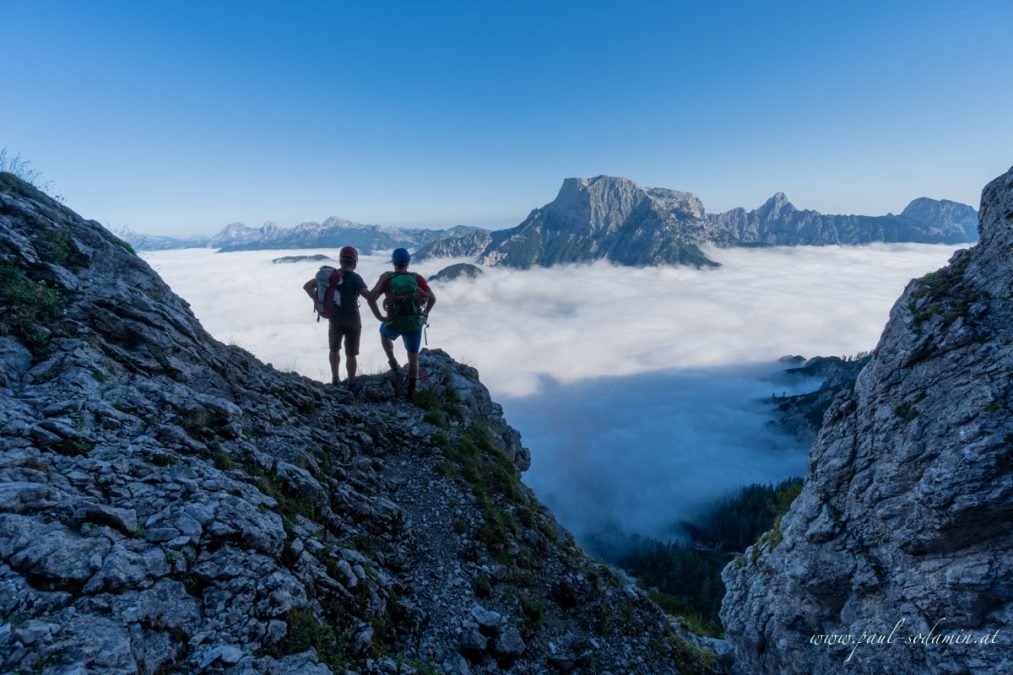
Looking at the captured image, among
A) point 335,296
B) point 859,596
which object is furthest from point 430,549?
point 859,596

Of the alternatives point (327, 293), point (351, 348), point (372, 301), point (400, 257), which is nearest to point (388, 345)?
point (351, 348)

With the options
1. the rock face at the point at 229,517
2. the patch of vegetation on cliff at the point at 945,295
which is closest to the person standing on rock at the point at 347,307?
the rock face at the point at 229,517

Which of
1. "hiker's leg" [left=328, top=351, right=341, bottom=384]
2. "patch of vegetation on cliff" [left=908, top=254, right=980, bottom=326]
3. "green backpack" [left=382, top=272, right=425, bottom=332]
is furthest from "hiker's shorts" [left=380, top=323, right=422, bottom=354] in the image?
"patch of vegetation on cliff" [left=908, top=254, right=980, bottom=326]

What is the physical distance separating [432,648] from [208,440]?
709 cm

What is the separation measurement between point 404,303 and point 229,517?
9302mm

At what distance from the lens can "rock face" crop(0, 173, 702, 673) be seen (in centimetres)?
615

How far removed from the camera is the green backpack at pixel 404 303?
15.9 m

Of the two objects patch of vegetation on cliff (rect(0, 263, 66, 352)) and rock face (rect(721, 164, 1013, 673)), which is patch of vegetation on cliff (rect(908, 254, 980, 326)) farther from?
patch of vegetation on cliff (rect(0, 263, 66, 352))

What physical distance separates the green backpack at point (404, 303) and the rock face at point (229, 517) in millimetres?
3944

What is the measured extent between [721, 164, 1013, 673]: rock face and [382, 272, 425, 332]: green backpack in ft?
59.2

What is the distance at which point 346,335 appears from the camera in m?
17.6

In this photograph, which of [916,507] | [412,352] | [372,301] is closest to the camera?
[916,507]

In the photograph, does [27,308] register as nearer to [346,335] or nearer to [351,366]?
[346,335]

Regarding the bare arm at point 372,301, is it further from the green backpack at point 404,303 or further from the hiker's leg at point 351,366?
the hiker's leg at point 351,366
